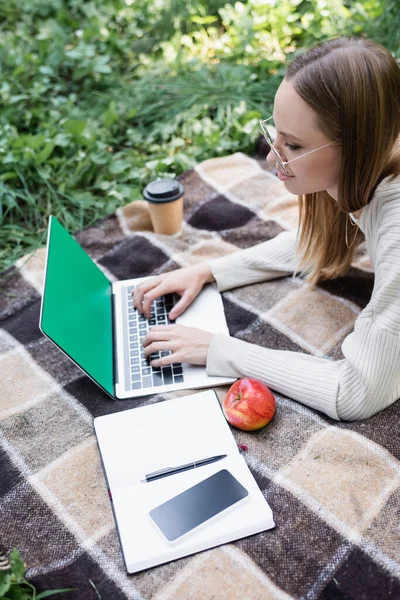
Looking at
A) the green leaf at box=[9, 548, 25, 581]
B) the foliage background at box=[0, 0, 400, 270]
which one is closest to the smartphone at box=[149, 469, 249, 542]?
the green leaf at box=[9, 548, 25, 581]

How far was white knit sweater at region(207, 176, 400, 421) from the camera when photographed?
1.38 m

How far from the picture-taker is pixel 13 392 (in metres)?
1.63

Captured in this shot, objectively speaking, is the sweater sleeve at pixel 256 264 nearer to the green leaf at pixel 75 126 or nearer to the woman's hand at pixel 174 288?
the woman's hand at pixel 174 288

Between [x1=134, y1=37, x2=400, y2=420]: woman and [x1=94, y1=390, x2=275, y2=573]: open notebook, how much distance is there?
0.17 meters

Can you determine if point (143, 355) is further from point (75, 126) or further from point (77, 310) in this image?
point (75, 126)

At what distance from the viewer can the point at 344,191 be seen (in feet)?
4.68

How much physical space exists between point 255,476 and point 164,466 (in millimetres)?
212

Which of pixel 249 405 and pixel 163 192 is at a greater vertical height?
pixel 163 192

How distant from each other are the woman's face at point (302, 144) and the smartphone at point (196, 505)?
740 mm

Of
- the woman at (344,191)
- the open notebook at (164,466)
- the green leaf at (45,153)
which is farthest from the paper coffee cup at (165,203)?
the open notebook at (164,466)

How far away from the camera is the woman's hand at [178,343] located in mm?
1589

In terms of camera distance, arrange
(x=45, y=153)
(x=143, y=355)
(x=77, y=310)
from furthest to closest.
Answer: (x=45, y=153), (x=143, y=355), (x=77, y=310)

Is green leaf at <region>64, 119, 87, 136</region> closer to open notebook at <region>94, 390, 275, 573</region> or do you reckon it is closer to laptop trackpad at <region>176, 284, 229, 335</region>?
laptop trackpad at <region>176, 284, 229, 335</region>

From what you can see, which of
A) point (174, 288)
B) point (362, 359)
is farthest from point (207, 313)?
point (362, 359)
